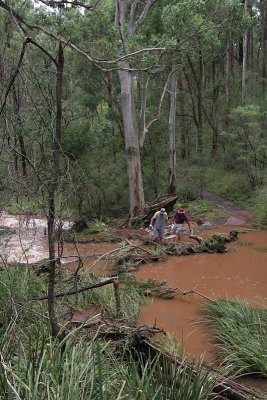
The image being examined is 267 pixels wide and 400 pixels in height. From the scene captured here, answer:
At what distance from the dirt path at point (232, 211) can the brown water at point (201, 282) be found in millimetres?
3622

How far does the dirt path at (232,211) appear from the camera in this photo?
19.7 metres

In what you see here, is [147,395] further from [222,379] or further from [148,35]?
[148,35]

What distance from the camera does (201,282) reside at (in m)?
11.2

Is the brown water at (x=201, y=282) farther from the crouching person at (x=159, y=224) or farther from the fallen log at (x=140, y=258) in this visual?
the crouching person at (x=159, y=224)

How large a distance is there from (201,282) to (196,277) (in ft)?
1.58

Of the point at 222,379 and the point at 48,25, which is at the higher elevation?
the point at 48,25

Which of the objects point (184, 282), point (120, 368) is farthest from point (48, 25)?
point (120, 368)

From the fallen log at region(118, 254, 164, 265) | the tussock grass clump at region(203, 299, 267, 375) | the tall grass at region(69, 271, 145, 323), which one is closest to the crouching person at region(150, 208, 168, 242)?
the fallen log at region(118, 254, 164, 265)

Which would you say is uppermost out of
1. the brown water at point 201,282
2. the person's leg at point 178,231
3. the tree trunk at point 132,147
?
the tree trunk at point 132,147

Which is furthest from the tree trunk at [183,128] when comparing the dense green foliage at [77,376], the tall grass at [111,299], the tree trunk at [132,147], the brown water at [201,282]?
the dense green foliage at [77,376]

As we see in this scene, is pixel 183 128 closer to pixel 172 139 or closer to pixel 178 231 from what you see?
pixel 172 139

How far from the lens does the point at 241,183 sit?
26.0 metres

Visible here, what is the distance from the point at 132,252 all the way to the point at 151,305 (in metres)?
3.97

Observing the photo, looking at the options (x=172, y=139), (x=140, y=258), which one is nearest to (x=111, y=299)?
(x=140, y=258)
